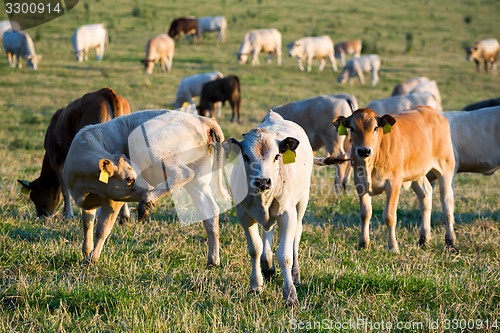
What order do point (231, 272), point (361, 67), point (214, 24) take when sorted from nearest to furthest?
point (231, 272) < point (361, 67) < point (214, 24)

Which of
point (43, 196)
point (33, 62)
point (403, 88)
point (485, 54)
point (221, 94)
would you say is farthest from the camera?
point (485, 54)

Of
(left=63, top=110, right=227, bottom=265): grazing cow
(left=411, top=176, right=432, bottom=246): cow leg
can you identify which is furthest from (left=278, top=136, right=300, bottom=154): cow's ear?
(left=411, top=176, right=432, bottom=246): cow leg

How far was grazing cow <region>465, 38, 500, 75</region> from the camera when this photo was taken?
101 ft

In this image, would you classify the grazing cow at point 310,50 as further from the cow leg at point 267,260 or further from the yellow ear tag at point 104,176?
the yellow ear tag at point 104,176

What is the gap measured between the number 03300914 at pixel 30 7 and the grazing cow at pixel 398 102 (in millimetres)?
23585

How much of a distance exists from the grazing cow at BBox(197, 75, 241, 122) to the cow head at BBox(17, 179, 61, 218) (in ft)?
35.2

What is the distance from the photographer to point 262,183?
4.64 meters

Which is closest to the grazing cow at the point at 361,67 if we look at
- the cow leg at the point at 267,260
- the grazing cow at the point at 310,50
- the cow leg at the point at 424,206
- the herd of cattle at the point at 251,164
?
the grazing cow at the point at 310,50

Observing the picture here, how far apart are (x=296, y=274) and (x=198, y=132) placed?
6.08 feet

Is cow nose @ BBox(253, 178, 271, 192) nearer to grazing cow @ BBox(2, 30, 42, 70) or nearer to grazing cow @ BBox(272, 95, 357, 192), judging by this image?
grazing cow @ BBox(272, 95, 357, 192)

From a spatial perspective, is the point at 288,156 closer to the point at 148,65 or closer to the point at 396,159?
the point at 396,159

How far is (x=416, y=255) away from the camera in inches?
261

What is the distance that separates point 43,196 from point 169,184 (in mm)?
3306

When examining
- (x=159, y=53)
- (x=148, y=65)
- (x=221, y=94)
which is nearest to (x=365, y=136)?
(x=221, y=94)
